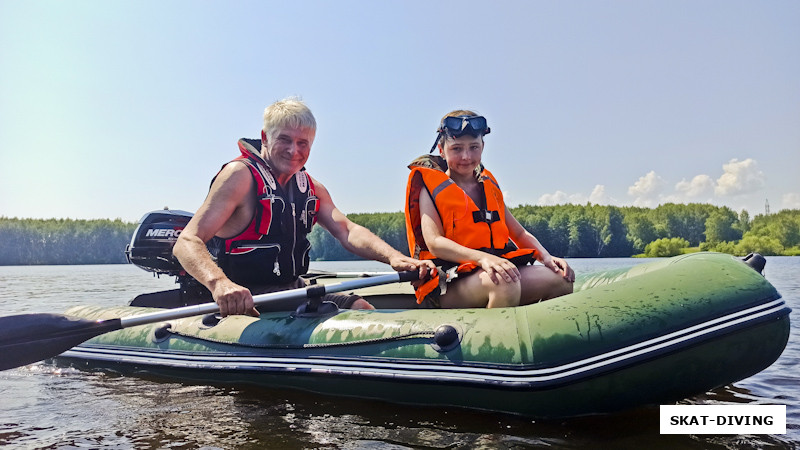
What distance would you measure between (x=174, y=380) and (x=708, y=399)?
122 inches

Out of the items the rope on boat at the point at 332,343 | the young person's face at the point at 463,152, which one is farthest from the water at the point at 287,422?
the young person's face at the point at 463,152

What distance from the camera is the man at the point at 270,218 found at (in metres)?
3.34

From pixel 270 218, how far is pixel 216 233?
313 millimetres

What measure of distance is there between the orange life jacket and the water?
0.75m

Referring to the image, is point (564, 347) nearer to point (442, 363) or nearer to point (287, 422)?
point (442, 363)

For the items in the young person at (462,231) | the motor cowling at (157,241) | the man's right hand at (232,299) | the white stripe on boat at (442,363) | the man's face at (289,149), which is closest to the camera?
the white stripe on boat at (442,363)

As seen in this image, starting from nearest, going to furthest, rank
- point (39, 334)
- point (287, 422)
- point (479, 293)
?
point (287, 422)
point (479, 293)
point (39, 334)

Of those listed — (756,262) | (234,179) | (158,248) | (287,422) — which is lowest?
(287,422)

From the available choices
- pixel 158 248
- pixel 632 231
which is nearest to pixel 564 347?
pixel 158 248

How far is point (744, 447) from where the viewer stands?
2.54 m

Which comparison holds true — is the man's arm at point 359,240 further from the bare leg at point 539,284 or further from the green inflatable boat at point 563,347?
the bare leg at point 539,284

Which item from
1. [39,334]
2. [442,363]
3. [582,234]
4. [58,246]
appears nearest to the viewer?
[442,363]

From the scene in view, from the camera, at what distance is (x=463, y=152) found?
3.31m

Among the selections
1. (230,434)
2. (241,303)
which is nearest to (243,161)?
(241,303)
